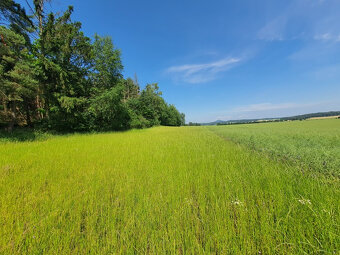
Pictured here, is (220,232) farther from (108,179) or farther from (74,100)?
(74,100)

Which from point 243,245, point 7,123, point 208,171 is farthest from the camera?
point 7,123

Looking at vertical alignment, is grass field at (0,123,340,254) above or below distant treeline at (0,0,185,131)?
below

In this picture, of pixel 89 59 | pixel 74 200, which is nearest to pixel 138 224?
pixel 74 200

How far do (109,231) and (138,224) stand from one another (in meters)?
0.36

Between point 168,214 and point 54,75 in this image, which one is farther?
point 54,75

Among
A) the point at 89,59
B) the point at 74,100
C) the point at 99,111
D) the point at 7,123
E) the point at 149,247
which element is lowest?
the point at 149,247

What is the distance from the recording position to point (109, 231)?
1.42m

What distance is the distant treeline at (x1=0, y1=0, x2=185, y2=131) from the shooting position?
7.59 m

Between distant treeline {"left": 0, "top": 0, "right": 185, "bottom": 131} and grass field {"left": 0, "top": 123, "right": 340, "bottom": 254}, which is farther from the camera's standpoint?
distant treeline {"left": 0, "top": 0, "right": 185, "bottom": 131}

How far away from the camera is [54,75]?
1087 cm

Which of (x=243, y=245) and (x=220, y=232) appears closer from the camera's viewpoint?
(x=243, y=245)

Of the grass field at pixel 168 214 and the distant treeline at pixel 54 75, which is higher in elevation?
the distant treeline at pixel 54 75

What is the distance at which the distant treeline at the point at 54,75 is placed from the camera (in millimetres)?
7594

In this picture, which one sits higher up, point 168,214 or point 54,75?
point 54,75
